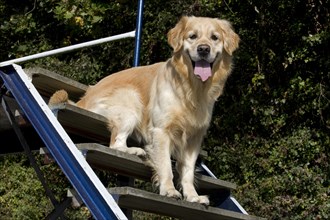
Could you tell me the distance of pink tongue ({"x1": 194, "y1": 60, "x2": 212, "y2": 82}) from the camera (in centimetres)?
498

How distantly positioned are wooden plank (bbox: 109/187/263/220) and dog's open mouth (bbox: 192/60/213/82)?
83cm

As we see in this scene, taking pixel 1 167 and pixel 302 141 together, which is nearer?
pixel 302 141

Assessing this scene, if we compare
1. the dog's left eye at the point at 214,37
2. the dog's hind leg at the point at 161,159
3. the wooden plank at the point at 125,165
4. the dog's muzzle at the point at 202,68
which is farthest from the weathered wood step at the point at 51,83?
the dog's left eye at the point at 214,37

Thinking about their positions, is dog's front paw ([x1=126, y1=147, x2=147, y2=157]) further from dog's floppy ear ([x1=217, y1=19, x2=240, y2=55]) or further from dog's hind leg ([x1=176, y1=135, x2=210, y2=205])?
dog's floppy ear ([x1=217, y1=19, x2=240, y2=55])

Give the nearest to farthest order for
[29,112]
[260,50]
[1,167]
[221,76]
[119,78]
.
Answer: [29,112] < [221,76] < [119,78] < [260,50] < [1,167]

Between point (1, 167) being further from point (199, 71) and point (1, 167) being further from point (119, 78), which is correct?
point (199, 71)

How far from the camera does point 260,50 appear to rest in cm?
890

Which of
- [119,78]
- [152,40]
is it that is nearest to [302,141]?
[152,40]

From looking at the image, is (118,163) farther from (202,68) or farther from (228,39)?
(228,39)

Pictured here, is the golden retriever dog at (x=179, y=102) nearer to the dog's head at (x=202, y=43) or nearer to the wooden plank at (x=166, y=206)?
the dog's head at (x=202, y=43)

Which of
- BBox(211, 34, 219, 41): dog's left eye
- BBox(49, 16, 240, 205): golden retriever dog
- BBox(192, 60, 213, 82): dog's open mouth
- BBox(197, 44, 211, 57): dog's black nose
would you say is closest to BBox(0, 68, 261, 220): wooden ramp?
BBox(49, 16, 240, 205): golden retriever dog

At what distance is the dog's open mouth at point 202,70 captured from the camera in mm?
4977

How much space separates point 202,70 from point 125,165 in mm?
780

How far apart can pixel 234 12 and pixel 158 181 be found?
14.7 feet
